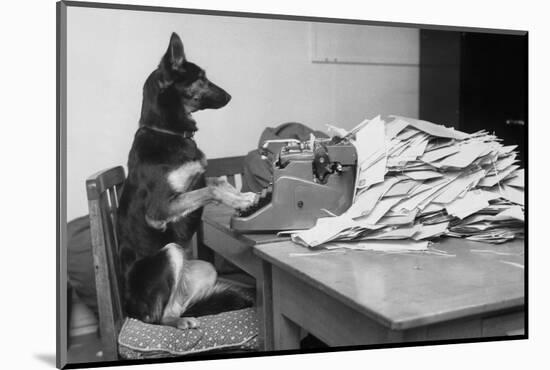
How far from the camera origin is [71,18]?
1.44 m

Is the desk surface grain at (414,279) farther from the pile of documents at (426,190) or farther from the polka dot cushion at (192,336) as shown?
the polka dot cushion at (192,336)

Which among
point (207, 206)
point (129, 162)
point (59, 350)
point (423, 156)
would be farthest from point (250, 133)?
point (59, 350)

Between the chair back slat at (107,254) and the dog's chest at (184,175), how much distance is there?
0.12m

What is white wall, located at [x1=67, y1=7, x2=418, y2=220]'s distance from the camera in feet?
4.78

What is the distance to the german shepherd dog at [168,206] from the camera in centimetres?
155

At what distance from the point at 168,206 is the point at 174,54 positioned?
39cm

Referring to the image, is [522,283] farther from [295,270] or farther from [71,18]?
[71,18]

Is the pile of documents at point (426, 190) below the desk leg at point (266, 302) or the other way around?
the other way around

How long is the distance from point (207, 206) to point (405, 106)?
0.73 metres

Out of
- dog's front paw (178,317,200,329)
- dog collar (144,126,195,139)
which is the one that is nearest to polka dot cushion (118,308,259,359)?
dog's front paw (178,317,200,329)

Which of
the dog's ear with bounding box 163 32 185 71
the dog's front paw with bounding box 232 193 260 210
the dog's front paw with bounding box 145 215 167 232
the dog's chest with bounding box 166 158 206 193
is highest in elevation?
the dog's ear with bounding box 163 32 185 71

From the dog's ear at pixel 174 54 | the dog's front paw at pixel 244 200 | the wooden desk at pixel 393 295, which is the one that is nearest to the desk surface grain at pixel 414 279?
the wooden desk at pixel 393 295

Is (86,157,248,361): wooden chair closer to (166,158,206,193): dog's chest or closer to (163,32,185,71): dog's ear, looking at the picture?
(166,158,206,193): dog's chest

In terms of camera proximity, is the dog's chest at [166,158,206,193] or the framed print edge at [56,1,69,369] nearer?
the framed print edge at [56,1,69,369]
